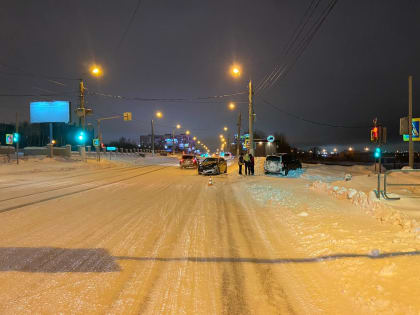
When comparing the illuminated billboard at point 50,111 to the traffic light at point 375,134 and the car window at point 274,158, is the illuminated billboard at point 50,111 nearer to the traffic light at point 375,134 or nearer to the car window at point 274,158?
the car window at point 274,158

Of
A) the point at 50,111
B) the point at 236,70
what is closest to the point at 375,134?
the point at 236,70

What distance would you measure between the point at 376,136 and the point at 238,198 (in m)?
5.64

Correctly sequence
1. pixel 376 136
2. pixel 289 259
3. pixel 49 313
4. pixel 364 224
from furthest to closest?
pixel 376 136 → pixel 364 224 → pixel 289 259 → pixel 49 313

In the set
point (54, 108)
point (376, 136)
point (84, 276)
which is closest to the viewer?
point (84, 276)

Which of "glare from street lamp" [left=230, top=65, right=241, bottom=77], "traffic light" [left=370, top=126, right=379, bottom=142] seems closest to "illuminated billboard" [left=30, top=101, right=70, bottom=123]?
"glare from street lamp" [left=230, top=65, right=241, bottom=77]

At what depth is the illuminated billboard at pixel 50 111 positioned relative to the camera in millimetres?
37438

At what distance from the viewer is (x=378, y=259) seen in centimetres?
468

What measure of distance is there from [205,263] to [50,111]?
128ft

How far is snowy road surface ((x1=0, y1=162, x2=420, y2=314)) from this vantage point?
362cm

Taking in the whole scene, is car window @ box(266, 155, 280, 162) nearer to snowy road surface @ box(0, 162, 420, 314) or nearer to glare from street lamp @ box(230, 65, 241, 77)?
glare from street lamp @ box(230, 65, 241, 77)

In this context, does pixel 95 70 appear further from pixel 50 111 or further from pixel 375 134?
pixel 375 134

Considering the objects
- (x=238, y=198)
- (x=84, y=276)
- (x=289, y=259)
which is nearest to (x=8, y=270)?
(x=84, y=276)

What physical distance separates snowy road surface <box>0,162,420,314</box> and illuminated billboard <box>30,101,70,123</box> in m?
32.1

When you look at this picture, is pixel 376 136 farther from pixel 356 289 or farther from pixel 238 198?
pixel 356 289
